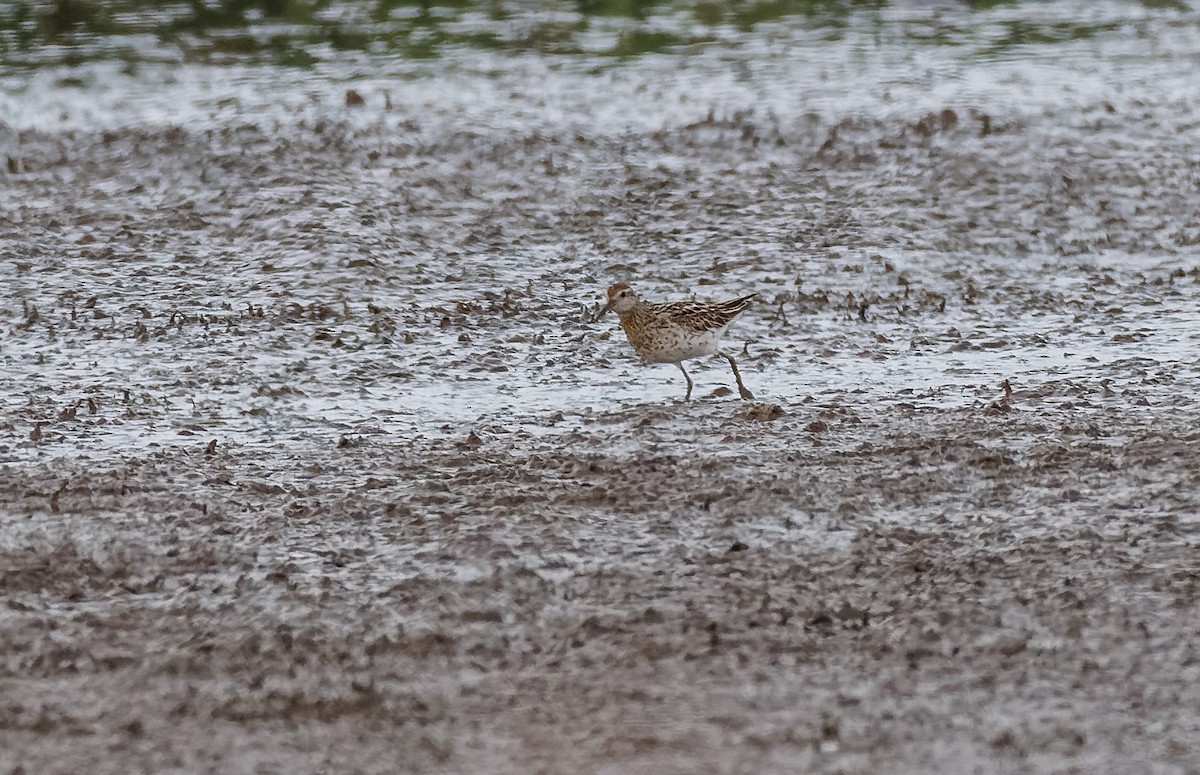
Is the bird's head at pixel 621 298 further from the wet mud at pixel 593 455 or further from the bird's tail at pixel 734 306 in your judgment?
the bird's tail at pixel 734 306

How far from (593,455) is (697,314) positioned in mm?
1617

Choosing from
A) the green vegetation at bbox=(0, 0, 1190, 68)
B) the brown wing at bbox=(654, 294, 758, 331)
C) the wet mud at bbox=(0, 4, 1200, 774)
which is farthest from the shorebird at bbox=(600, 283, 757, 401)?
the green vegetation at bbox=(0, 0, 1190, 68)

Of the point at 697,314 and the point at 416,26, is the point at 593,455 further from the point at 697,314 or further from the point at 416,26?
A: the point at 416,26

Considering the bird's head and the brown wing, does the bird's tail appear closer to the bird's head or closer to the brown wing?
the brown wing

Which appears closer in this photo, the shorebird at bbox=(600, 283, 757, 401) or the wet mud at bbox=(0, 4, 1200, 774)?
the wet mud at bbox=(0, 4, 1200, 774)

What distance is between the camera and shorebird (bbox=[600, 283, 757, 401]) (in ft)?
35.5

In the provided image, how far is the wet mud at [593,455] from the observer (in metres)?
6.66

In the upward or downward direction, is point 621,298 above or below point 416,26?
above

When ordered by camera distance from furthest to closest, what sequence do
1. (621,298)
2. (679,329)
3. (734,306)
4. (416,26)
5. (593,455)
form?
(416,26) < (621,298) < (734,306) < (679,329) < (593,455)

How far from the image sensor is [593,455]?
31.7 ft

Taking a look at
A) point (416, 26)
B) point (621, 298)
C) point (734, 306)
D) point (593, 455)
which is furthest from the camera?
point (416, 26)

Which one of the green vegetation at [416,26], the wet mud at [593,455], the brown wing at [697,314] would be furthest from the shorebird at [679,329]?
the green vegetation at [416,26]

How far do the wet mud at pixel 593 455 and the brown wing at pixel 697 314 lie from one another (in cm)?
53

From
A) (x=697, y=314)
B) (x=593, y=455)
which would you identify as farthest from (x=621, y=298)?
(x=593, y=455)
